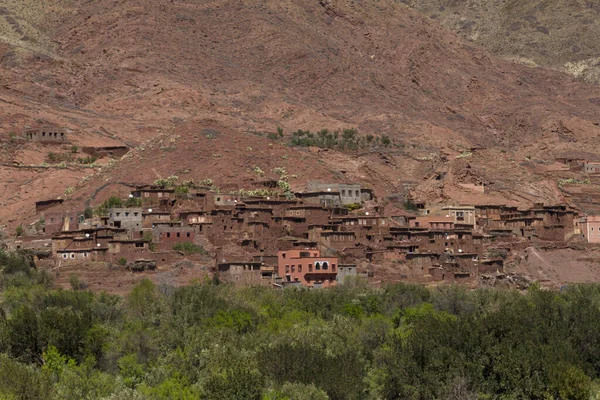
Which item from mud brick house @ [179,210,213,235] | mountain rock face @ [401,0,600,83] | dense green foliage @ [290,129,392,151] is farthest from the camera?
mountain rock face @ [401,0,600,83]

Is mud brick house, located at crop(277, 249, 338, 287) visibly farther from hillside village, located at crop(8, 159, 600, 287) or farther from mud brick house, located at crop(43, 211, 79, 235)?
mud brick house, located at crop(43, 211, 79, 235)

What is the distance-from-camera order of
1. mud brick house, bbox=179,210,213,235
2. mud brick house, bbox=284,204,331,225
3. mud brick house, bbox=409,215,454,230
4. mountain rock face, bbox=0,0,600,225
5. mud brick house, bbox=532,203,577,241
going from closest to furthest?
1. mud brick house, bbox=179,210,213,235
2. mud brick house, bbox=284,204,331,225
3. mud brick house, bbox=409,215,454,230
4. mud brick house, bbox=532,203,577,241
5. mountain rock face, bbox=0,0,600,225

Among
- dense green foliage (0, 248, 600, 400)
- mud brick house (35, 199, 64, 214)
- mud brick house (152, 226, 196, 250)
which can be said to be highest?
mud brick house (35, 199, 64, 214)

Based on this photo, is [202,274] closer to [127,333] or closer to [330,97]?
[127,333]

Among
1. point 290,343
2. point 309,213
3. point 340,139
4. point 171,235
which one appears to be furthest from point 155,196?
point 340,139

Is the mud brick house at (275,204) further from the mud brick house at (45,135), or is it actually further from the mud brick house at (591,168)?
the mud brick house at (591,168)

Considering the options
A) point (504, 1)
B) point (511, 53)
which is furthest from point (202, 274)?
point (504, 1)

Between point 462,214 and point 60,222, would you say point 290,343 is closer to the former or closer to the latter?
point 60,222

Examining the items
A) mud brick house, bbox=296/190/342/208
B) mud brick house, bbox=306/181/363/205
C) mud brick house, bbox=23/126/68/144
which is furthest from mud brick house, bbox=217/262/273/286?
mud brick house, bbox=23/126/68/144
